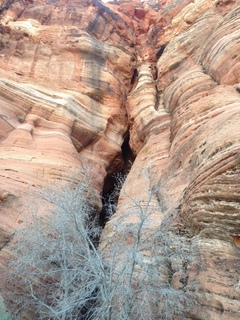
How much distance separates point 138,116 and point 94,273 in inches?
389

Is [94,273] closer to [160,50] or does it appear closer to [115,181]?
[115,181]

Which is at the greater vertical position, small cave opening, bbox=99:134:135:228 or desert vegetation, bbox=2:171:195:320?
small cave opening, bbox=99:134:135:228

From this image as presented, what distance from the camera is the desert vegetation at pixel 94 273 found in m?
5.54

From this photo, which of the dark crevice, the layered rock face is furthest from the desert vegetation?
the dark crevice

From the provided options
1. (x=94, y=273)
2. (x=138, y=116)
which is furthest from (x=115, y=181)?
(x=94, y=273)

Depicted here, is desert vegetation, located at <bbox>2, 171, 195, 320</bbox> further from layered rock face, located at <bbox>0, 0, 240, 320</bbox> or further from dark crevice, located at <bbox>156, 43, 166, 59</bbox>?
dark crevice, located at <bbox>156, 43, 166, 59</bbox>

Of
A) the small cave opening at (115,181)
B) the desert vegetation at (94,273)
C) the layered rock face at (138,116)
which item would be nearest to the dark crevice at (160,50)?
the layered rock face at (138,116)

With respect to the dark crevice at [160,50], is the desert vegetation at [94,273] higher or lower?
lower

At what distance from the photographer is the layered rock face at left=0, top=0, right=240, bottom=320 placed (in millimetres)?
5945

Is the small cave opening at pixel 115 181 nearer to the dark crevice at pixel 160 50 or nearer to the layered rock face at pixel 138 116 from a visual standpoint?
the layered rock face at pixel 138 116

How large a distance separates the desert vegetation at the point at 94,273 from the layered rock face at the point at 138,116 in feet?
1.34

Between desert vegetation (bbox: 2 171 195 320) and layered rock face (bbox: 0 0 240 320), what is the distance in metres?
0.41

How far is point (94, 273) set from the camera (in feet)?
19.0

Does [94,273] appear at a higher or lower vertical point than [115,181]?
lower
